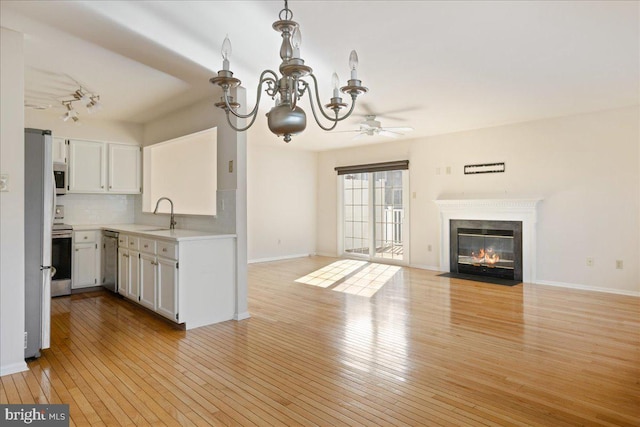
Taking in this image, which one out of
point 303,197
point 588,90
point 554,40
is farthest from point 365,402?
point 303,197

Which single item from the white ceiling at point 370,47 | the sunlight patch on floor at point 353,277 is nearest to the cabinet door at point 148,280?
the white ceiling at point 370,47

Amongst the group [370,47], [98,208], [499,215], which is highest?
[370,47]

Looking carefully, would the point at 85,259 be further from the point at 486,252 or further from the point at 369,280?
the point at 486,252

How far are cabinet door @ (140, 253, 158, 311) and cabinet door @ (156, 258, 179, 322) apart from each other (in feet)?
0.36

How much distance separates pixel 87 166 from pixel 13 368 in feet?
11.3

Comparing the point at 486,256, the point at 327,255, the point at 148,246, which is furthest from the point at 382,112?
the point at 327,255

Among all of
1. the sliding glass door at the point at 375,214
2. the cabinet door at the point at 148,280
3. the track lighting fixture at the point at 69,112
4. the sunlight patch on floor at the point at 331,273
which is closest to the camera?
the cabinet door at the point at 148,280

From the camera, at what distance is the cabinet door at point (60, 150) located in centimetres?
504

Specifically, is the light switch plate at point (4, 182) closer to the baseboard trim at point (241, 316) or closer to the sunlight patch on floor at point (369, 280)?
the baseboard trim at point (241, 316)

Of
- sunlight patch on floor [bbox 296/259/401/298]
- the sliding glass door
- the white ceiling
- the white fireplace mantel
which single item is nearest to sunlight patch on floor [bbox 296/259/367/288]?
sunlight patch on floor [bbox 296/259/401/298]

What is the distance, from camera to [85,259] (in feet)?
16.7

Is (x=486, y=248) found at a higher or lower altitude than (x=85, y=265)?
higher

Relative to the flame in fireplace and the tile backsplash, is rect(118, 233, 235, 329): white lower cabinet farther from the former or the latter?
the flame in fireplace

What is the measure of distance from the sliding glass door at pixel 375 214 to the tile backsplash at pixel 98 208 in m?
4.42
